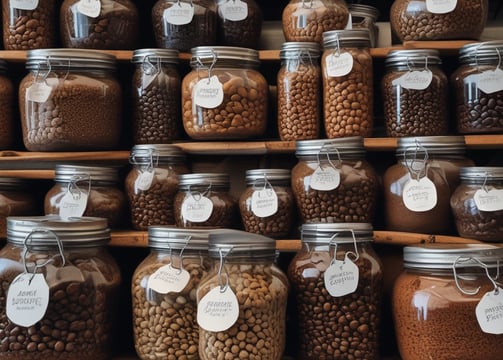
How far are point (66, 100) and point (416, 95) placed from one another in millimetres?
896

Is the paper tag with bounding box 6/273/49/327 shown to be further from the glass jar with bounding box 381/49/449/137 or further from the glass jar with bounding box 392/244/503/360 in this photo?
the glass jar with bounding box 381/49/449/137

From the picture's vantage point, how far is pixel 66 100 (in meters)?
1.68

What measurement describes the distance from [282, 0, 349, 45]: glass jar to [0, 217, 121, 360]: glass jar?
0.79 m

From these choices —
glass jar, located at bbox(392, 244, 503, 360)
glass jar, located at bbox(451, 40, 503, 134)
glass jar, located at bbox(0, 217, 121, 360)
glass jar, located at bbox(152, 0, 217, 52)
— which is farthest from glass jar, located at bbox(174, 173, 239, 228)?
glass jar, located at bbox(451, 40, 503, 134)

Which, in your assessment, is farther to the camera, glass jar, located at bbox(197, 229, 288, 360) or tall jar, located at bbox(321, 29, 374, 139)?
tall jar, located at bbox(321, 29, 374, 139)

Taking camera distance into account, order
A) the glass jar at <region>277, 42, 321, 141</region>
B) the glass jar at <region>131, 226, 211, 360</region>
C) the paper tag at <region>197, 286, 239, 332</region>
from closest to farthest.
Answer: the paper tag at <region>197, 286, 239, 332</region>
the glass jar at <region>131, 226, 211, 360</region>
the glass jar at <region>277, 42, 321, 141</region>

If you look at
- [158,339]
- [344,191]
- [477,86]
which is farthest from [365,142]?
[158,339]

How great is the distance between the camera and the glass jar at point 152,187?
1737 millimetres

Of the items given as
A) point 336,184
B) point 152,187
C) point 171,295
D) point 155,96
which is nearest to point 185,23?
point 155,96

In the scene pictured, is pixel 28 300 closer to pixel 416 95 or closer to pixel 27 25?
pixel 27 25

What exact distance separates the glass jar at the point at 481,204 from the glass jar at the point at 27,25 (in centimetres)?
117

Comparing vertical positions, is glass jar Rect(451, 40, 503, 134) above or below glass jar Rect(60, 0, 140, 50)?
below

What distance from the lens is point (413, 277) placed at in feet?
4.68

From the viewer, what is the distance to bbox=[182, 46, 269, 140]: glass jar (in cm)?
170
